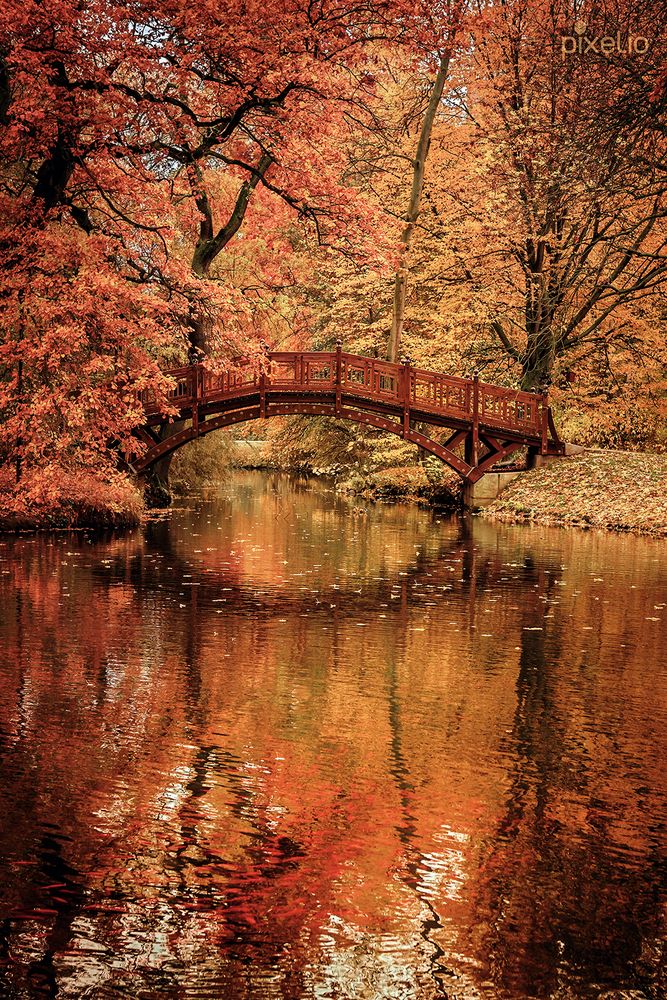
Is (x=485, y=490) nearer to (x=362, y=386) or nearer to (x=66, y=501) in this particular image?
(x=362, y=386)

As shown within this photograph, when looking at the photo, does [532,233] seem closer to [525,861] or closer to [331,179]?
[331,179]

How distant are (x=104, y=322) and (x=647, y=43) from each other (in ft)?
27.6

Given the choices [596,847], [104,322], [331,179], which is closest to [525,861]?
[596,847]

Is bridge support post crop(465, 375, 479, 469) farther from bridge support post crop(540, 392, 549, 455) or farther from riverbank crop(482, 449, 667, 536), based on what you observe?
bridge support post crop(540, 392, 549, 455)

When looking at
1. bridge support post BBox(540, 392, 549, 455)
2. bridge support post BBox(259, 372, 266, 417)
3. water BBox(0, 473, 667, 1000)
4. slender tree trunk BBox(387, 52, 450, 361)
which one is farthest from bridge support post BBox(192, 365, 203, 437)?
water BBox(0, 473, 667, 1000)

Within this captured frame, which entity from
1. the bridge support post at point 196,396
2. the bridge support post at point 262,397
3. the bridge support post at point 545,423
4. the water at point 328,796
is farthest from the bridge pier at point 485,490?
the water at point 328,796

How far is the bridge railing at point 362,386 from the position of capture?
25062mm

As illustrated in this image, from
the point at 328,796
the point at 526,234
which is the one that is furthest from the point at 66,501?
the point at 328,796

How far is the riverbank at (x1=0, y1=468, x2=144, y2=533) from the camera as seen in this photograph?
61.8ft

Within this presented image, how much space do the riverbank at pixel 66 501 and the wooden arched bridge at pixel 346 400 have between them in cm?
333

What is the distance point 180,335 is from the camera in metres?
19.4

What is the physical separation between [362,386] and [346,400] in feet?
1.44

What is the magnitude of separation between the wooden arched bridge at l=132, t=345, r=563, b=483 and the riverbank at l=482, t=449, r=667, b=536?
1.25 m

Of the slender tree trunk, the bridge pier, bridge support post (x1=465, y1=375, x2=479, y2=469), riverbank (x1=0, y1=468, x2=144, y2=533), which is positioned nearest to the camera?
riverbank (x1=0, y1=468, x2=144, y2=533)
